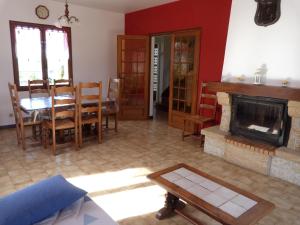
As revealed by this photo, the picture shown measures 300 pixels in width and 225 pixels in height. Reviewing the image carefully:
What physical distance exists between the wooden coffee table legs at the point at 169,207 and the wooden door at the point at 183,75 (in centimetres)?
265

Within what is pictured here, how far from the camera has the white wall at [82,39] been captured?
4.52m

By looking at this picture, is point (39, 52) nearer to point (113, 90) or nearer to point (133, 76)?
point (113, 90)

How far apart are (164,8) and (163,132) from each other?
2599 mm

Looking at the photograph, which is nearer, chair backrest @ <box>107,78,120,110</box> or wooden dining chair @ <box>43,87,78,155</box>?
wooden dining chair @ <box>43,87,78,155</box>

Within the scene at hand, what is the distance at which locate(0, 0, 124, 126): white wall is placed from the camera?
4520 millimetres

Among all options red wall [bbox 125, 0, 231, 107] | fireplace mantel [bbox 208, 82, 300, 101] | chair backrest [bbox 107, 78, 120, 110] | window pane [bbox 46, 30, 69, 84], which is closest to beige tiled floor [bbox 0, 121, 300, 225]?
chair backrest [bbox 107, 78, 120, 110]

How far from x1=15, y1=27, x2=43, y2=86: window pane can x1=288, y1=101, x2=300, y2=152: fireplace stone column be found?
4.65 meters

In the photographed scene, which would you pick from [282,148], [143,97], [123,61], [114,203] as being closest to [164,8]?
[123,61]

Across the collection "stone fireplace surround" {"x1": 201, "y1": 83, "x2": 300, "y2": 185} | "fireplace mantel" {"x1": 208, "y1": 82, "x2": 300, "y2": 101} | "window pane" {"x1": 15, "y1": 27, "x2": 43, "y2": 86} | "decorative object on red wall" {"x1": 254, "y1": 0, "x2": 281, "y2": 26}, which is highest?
"decorative object on red wall" {"x1": 254, "y1": 0, "x2": 281, "y2": 26}

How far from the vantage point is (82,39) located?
546 cm

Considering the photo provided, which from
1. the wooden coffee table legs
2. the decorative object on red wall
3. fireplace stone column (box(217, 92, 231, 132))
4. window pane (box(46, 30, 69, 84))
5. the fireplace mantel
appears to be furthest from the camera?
window pane (box(46, 30, 69, 84))

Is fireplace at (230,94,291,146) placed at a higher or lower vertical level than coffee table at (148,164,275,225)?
higher

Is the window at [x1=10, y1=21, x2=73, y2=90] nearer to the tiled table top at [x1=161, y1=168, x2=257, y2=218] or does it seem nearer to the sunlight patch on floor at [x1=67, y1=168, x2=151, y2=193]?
the sunlight patch on floor at [x1=67, y1=168, x2=151, y2=193]

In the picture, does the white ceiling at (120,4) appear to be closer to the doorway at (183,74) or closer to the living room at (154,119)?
the living room at (154,119)
